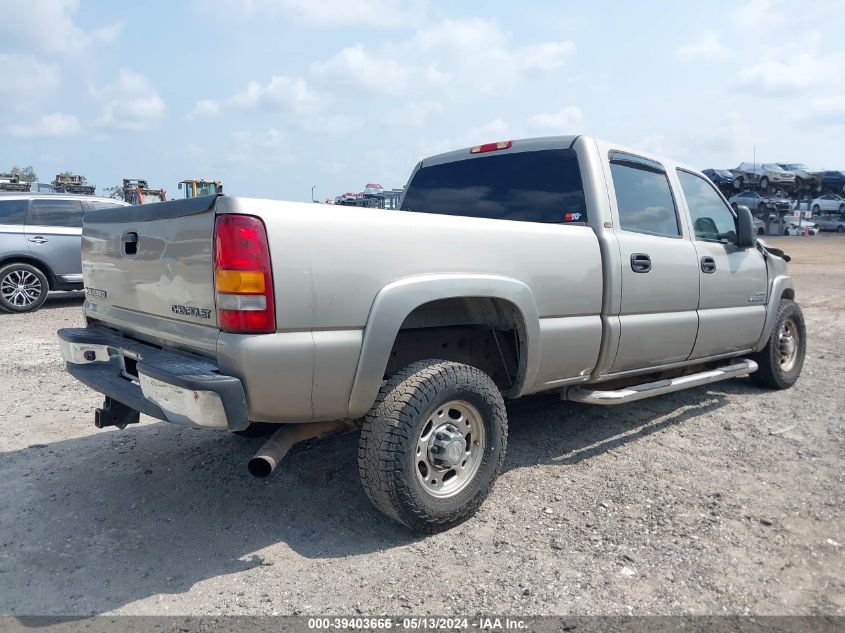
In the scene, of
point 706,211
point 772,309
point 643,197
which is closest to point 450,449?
point 643,197

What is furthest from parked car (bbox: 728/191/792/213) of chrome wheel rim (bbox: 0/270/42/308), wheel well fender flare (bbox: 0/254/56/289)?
chrome wheel rim (bbox: 0/270/42/308)

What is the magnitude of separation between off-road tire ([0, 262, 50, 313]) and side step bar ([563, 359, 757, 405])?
8.89m

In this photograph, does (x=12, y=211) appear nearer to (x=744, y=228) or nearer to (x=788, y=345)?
(x=744, y=228)

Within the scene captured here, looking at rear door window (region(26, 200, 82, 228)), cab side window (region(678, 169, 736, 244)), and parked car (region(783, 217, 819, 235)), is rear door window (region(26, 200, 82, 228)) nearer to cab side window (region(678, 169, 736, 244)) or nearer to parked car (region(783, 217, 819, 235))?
cab side window (region(678, 169, 736, 244))

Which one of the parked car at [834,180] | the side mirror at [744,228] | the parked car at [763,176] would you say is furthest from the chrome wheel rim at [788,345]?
the parked car at [834,180]

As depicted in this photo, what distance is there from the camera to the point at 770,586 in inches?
103

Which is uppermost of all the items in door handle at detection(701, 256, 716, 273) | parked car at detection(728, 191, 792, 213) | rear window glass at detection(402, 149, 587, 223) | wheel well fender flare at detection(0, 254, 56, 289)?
parked car at detection(728, 191, 792, 213)

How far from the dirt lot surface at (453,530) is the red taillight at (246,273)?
3.66 feet

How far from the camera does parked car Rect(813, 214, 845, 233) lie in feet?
117

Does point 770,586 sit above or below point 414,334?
below

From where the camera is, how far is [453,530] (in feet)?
10.1

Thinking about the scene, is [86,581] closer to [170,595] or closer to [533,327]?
[170,595]

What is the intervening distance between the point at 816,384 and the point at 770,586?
398 cm

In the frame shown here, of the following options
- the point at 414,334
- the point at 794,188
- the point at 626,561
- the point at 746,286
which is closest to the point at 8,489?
the point at 414,334
